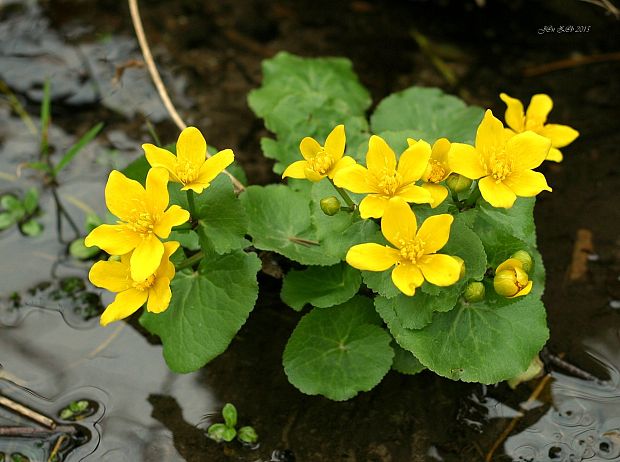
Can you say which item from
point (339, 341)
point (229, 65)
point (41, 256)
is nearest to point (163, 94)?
point (229, 65)

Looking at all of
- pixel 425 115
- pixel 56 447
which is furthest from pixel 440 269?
pixel 56 447

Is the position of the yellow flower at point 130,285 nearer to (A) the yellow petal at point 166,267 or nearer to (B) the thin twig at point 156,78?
(A) the yellow petal at point 166,267

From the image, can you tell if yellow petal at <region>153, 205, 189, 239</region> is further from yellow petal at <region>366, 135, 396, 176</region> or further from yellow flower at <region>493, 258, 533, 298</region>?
yellow flower at <region>493, 258, 533, 298</region>

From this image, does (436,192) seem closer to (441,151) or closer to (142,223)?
(441,151)

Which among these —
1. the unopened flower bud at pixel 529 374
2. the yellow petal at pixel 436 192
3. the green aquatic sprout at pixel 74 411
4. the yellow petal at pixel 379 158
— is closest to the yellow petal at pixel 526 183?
the yellow petal at pixel 436 192

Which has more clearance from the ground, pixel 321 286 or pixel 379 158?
pixel 379 158

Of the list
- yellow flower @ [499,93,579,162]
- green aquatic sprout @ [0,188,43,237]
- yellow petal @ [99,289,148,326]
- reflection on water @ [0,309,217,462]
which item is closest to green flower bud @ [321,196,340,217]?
yellow petal @ [99,289,148,326]

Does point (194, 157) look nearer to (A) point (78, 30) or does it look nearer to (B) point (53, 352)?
(B) point (53, 352)
